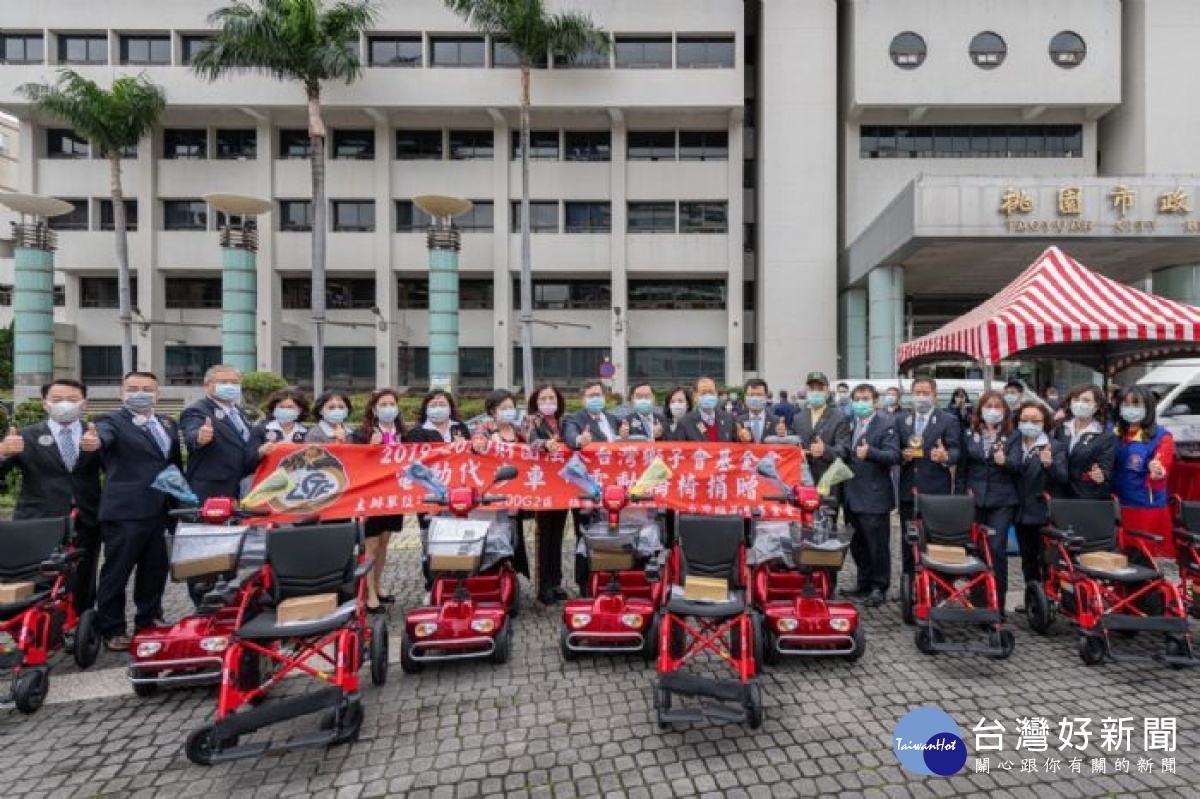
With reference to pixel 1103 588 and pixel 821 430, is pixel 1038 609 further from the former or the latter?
pixel 821 430

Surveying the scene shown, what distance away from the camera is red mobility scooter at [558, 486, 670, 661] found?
4168 millimetres

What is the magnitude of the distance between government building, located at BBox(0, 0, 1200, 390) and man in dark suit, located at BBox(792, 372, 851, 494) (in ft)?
54.0

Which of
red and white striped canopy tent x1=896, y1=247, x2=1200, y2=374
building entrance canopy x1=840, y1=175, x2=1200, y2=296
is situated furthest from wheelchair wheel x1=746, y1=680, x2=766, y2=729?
building entrance canopy x1=840, y1=175, x2=1200, y2=296

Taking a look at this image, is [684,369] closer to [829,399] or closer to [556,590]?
[829,399]

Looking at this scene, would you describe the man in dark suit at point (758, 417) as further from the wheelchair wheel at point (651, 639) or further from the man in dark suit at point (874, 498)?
the wheelchair wheel at point (651, 639)

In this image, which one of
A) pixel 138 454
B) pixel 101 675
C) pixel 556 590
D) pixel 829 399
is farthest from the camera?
pixel 829 399

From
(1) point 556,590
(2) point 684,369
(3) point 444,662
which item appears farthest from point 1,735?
(2) point 684,369

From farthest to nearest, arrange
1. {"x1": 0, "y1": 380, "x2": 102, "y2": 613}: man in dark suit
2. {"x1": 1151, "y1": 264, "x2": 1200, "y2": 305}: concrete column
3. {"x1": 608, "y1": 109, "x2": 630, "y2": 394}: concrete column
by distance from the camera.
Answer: {"x1": 608, "y1": 109, "x2": 630, "y2": 394}: concrete column → {"x1": 1151, "y1": 264, "x2": 1200, "y2": 305}: concrete column → {"x1": 0, "y1": 380, "x2": 102, "y2": 613}: man in dark suit

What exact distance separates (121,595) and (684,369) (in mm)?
22747

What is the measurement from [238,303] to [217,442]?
20.5 m

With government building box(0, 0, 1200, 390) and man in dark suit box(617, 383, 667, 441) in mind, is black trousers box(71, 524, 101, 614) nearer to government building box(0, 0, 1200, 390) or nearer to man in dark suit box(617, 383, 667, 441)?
man in dark suit box(617, 383, 667, 441)

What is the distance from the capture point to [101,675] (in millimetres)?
4129

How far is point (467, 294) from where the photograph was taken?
2588 cm

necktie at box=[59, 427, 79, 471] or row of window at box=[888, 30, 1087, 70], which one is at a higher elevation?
row of window at box=[888, 30, 1087, 70]
